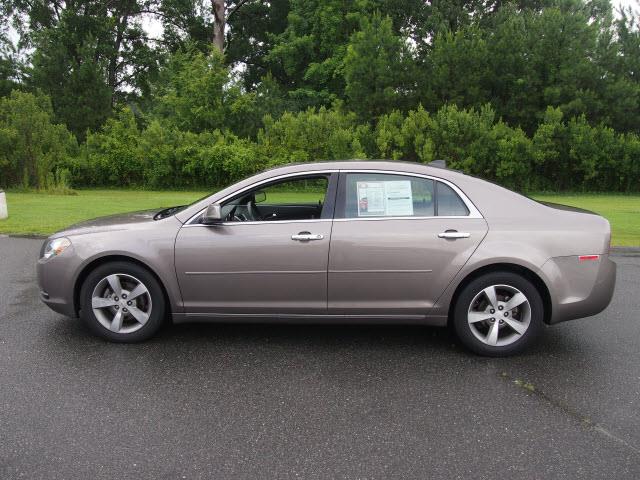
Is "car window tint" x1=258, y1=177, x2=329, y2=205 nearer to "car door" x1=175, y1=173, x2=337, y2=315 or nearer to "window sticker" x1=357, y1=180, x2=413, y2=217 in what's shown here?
"car door" x1=175, y1=173, x2=337, y2=315

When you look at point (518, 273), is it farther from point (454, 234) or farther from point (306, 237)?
point (306, 237)

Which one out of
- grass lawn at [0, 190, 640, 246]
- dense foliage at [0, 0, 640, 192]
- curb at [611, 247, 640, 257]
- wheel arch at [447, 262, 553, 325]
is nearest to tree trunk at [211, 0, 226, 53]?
dense foliage at [0, 0, 640, 192]

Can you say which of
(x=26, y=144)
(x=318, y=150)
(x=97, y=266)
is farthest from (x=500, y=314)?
(x=26, y=144)

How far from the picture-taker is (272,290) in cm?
438

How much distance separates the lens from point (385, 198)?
14.6ft

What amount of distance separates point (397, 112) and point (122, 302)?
65.4 ft

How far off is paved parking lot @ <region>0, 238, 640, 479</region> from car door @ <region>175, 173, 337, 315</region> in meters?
0.41

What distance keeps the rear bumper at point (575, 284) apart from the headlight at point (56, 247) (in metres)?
3.88

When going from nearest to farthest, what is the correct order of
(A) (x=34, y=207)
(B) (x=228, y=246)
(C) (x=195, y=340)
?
(B) (x=228, y=246), (C) (x=195, y=340), (A) (x=34, y=207)

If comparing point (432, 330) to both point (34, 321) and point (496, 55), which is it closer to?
point (34, 321)

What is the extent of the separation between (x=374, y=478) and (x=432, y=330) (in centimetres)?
253

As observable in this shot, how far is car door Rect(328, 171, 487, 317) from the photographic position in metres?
4.25

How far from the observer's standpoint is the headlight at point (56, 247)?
4.57 meters

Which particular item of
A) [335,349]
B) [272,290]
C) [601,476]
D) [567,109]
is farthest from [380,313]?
[567,109]
